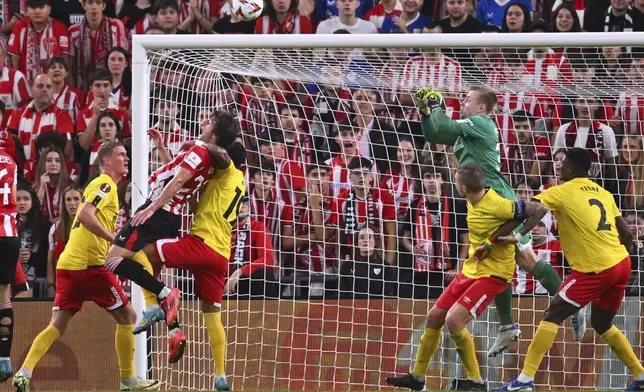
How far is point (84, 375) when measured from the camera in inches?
444

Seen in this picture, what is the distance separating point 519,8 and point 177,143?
4315 millimetres

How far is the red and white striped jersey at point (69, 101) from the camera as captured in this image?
43.8 ft

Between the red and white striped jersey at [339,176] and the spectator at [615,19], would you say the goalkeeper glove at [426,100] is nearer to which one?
the red and white striped jersey at [339,176]

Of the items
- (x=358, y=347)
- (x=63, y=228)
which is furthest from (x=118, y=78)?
(x=358, y=347)

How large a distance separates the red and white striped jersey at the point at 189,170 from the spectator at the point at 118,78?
4371mm

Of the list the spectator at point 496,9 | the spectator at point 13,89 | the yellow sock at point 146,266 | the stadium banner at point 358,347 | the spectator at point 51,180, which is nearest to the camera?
the yellow sock at point 146,266

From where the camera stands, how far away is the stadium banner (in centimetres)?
1088

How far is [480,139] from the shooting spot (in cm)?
909

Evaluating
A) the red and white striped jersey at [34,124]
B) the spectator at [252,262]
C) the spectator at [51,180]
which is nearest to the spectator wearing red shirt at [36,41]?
the red and white striped jersey at [34,124]

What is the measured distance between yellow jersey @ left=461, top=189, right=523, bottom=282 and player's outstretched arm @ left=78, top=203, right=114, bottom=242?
278cm

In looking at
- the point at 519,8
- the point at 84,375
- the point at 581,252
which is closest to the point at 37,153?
the point at 84,375

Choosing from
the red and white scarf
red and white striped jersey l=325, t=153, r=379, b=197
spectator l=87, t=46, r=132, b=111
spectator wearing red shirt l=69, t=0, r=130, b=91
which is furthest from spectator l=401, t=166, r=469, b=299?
spectator wearing red shirt l=69, t=0, r=130, b=91

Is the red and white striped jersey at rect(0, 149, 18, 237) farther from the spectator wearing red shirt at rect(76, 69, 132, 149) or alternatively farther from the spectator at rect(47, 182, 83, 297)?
the spectator wearing red shirt at rect(76, 69, 132, 149)

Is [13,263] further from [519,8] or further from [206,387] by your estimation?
[519,8]
